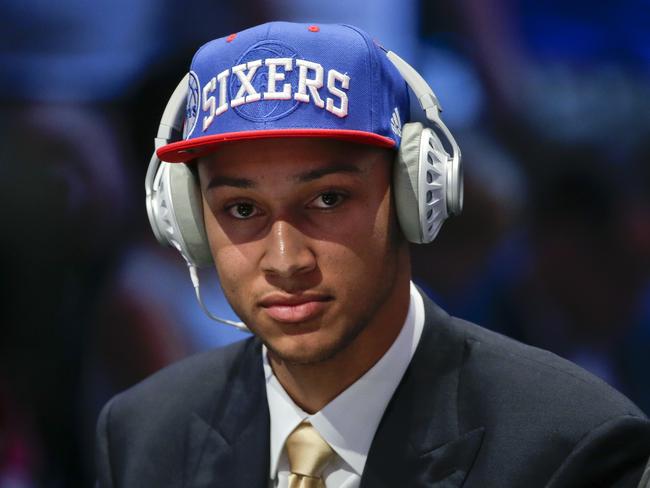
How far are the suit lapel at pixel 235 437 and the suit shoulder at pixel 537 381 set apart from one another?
345 millimetres

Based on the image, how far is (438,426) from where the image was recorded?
1.75 m

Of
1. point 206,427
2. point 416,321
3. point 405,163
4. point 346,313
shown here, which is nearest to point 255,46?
point 405,163

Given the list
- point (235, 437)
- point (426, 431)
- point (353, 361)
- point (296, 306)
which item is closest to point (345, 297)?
point (296, 306)

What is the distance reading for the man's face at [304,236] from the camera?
1601mm

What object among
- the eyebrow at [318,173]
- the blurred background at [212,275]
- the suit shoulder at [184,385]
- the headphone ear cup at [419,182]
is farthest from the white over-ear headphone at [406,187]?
the blurred background at [212,275]

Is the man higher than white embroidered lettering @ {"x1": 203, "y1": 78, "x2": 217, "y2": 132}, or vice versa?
white embroidered lettering @ {"x1": 203, "y1": 78, "x2": 217, "y2": 132}

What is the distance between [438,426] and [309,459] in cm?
21

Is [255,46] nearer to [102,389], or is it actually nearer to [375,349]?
[375,349]

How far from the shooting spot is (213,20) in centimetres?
272

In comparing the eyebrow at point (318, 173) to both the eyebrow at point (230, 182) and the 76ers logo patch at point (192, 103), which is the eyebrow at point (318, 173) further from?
the 76ers logo patch at point (192, 103)

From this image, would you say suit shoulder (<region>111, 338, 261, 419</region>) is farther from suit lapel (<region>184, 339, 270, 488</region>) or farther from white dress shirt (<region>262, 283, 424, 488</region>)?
white dress shirt (<region>262, 283, 424, 488</region>)

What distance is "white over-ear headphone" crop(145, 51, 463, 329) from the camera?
1.65 metres

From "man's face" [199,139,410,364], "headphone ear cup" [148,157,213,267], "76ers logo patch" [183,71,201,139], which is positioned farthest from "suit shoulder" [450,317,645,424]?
"76ers logo patch" [183,71,201,139]

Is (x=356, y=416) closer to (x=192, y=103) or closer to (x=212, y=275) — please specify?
(x=192, y=103)
